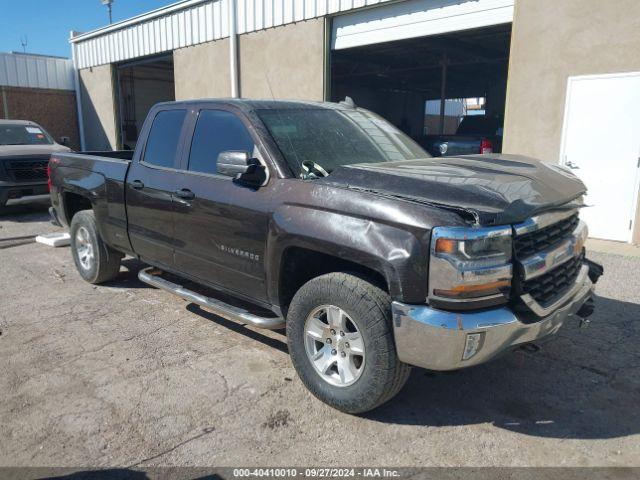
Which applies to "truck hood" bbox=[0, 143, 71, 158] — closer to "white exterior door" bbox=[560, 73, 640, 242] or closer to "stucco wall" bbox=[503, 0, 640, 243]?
"stucco wall" bbox=[503, 0, 640, 243]

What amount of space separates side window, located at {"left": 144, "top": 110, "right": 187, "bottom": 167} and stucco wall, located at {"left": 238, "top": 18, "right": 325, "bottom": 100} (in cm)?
692

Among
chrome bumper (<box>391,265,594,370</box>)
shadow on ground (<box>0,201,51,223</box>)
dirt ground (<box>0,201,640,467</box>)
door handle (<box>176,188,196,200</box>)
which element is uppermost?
door handle (<box>176,188,196,200</box>)

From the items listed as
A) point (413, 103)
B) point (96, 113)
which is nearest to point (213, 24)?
point (96, 113)

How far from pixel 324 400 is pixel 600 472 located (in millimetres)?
1547

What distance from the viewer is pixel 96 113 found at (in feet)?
63.0

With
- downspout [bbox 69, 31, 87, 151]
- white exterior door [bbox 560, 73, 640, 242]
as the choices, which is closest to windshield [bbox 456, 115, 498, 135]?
white exterior door [bbox 560, 73, 640, 242]

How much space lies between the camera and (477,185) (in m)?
2.99

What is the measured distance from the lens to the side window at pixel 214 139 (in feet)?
12.8

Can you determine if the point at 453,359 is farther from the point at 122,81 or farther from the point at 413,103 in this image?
the point at 413,103

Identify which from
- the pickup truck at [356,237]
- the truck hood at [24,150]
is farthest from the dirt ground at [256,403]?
the truck hood at [24,150]

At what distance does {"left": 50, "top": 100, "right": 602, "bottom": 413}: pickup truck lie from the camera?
8.96 feet

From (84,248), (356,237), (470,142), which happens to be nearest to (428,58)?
(470,142)

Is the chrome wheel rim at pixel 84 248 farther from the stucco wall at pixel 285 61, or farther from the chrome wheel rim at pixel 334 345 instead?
the stucco wall at pixel 285 61

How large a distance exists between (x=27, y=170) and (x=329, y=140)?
→ 28.4ft
